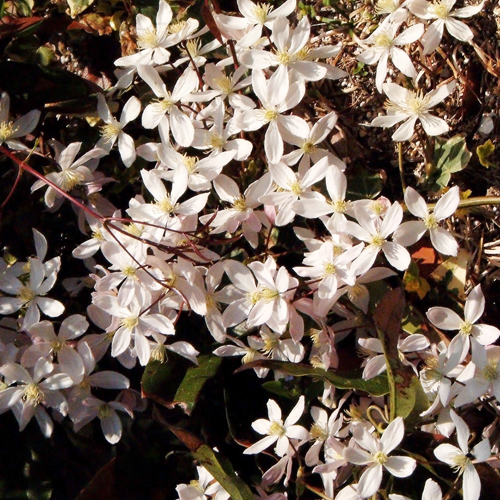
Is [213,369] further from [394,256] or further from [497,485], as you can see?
[497,485]

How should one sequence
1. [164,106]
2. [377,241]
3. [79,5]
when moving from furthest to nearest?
[79,5], [164,106], [377,241]

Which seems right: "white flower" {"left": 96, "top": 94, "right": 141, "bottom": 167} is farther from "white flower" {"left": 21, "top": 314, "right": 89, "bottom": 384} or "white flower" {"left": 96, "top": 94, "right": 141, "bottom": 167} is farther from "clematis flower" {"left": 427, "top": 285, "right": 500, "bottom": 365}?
"clematis flower" {"left": 427, "top": 285, "right": 500, "bottom": 365}

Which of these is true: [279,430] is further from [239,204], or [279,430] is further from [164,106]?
[164,106]

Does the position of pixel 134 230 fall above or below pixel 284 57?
below

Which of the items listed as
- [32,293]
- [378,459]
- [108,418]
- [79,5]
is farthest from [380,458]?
[79,5]

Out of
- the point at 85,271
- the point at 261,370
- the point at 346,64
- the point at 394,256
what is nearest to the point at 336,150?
the point at 346,64

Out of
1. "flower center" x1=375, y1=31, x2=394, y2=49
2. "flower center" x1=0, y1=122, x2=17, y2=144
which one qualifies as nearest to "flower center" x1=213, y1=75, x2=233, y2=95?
"flower center" x1=375, y1=31, x2=394, y2=49

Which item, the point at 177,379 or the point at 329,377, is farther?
the point at 177,379
